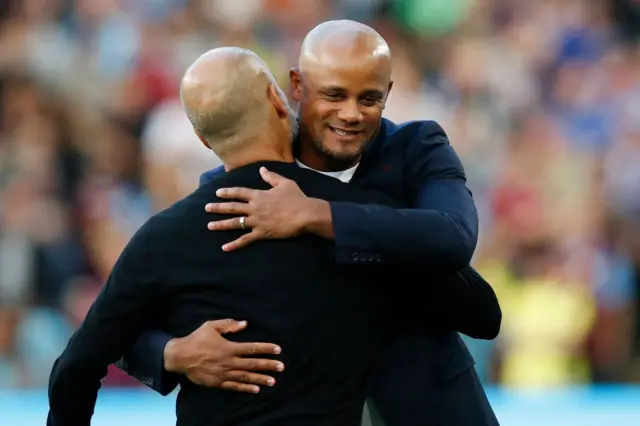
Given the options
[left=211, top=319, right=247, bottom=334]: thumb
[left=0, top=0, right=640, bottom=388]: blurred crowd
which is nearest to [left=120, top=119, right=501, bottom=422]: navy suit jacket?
[left=211, top=319, right=247, bottom=334]: thumb

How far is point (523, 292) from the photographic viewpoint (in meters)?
5.57

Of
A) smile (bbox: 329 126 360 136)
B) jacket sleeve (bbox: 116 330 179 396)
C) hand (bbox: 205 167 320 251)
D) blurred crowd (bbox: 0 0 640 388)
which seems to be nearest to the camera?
hand (bbox: 205 167 320 251)

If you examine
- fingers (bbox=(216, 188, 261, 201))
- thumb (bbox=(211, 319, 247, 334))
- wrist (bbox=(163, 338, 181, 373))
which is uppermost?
fingers (bbox=(216, 188, 261, 201))

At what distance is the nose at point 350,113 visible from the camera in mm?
2105

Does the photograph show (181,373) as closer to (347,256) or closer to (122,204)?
(347,256)

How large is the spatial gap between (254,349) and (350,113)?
18.0 inches

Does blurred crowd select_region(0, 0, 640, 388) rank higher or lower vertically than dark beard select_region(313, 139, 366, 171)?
higher

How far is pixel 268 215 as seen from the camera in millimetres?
1923

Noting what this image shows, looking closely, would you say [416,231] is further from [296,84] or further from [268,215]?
[296,84]

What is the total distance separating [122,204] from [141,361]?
377cm

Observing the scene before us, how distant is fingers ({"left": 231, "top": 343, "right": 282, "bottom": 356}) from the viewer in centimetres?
193

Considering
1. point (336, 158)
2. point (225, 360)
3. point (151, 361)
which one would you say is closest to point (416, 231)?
point (336, 158)

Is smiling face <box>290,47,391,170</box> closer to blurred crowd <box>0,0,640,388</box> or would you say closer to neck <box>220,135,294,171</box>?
neck <box>220,135,294,171</box>

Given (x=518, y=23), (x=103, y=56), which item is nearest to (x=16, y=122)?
(x=103, y=56)
